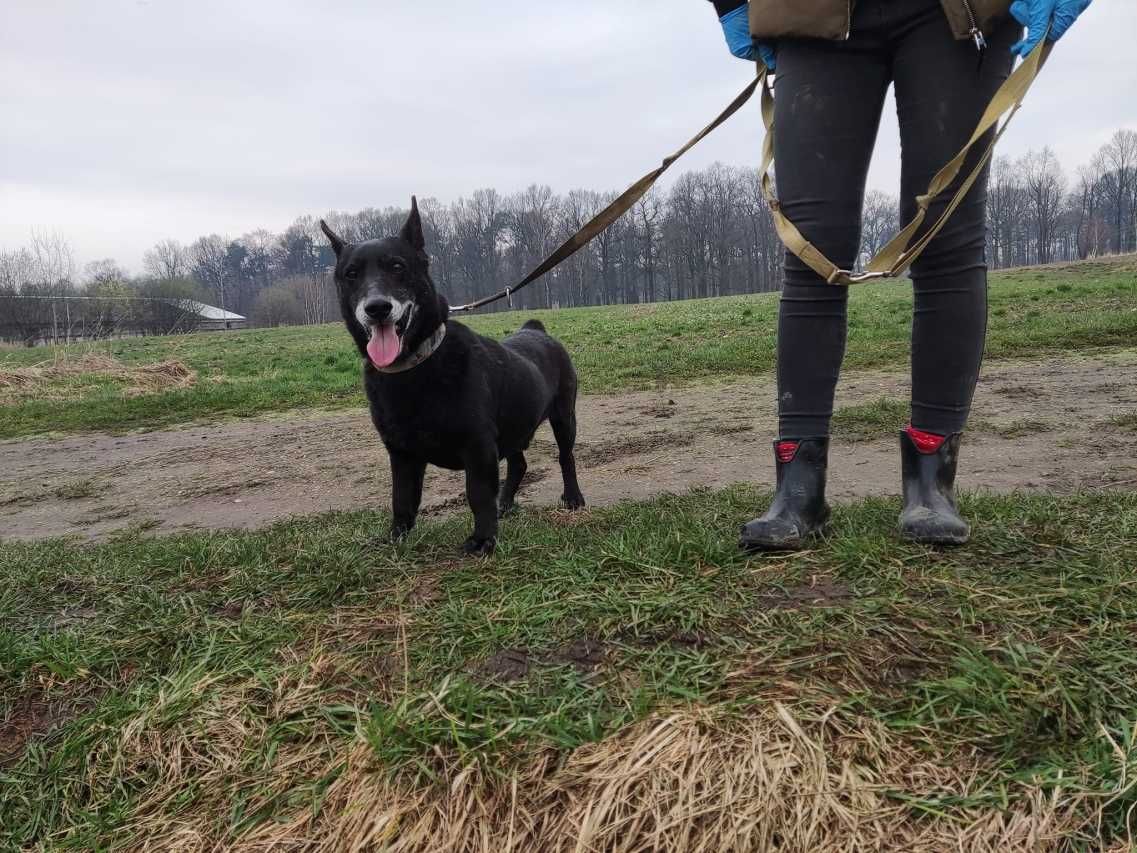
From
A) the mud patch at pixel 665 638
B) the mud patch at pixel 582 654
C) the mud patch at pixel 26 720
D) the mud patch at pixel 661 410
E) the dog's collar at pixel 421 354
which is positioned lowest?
the mud patch at pixel 26 720

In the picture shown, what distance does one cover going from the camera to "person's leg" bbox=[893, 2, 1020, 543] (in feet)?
6.92

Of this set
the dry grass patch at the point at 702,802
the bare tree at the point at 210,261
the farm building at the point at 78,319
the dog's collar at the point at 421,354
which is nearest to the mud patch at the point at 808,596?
the dry grass patch at the point at 702,802

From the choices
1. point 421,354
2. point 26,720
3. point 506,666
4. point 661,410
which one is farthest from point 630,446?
point 26,720

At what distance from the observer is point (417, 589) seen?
2260 mm

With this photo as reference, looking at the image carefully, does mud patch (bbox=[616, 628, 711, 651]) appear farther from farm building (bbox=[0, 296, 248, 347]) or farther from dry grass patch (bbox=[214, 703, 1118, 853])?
farm building (bbox=[0, 296, 248, 347])

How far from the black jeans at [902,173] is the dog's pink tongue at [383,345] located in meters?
1.55

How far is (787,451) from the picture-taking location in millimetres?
2381

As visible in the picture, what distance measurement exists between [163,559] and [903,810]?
268 centimetres

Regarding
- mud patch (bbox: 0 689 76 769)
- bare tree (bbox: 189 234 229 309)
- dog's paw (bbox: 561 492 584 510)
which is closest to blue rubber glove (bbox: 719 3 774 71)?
dog's paw (bbox: 561 492 584 510)

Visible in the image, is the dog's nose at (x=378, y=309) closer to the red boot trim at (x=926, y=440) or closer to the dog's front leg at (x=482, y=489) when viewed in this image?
the dog's front leg at (x=482, y=489)

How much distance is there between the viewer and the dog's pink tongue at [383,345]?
9.38ft

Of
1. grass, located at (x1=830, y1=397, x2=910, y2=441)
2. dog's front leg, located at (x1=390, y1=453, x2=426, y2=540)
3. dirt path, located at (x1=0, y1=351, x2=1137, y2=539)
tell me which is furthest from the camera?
grass, located at (x1=830, y1=397, x2=910, y2=441)

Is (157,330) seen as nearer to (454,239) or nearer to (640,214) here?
(454,239)

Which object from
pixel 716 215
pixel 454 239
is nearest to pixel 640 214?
pixel 716 215
